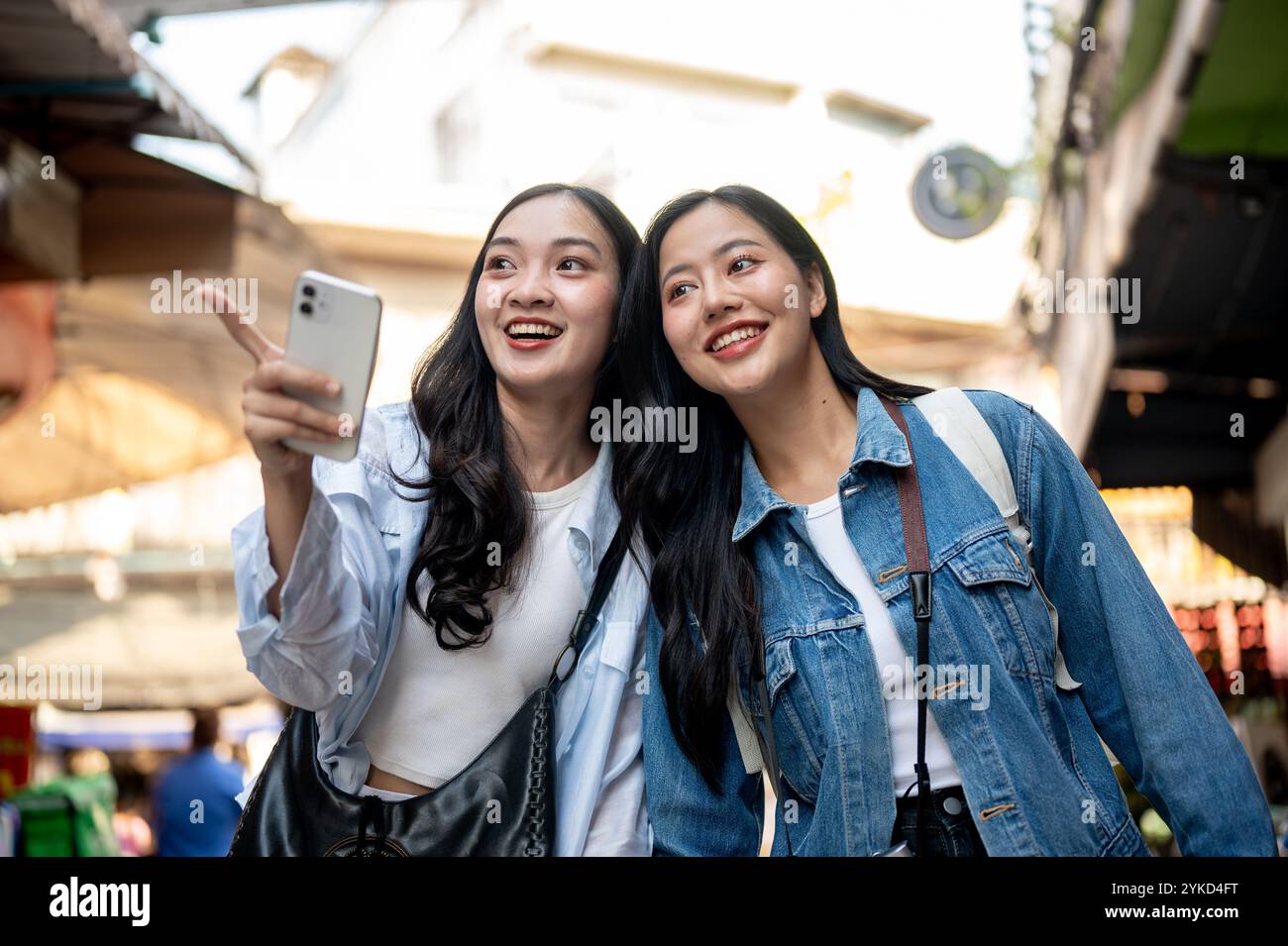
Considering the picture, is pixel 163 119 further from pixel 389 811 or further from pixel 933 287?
pixel 933 287

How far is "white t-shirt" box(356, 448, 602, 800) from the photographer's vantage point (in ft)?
6.38

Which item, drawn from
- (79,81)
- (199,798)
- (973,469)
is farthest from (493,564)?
(199,798)

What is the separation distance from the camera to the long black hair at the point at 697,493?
1936 mm

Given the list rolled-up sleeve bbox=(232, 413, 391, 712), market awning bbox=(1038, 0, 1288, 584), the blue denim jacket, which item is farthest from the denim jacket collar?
market awning bbox=(1038, 0, 1288, 584)

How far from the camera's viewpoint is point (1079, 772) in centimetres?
179

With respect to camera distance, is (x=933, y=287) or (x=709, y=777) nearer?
(x=709, y=777)

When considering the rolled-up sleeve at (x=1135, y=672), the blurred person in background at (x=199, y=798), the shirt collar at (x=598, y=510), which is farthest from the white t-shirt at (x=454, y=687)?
the blurred person in background at (x=199, y=798)

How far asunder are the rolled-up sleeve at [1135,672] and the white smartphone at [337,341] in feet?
3.43

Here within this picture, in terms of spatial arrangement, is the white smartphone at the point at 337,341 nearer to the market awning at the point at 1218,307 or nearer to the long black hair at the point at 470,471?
the long black hair at the point at 470,471
